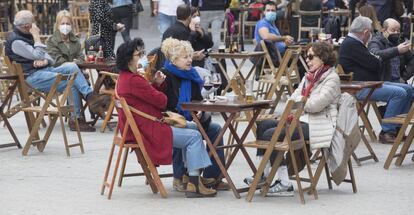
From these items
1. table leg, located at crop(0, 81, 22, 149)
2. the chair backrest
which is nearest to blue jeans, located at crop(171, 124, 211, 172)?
the chair backrest

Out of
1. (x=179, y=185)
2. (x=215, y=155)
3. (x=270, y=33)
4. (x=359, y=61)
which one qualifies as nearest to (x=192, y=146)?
(x=215, y=155)

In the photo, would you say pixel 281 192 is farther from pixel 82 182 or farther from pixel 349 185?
pixel 82 182

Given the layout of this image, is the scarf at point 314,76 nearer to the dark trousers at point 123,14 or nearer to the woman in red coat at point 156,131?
the woman in red coat at point 156,131

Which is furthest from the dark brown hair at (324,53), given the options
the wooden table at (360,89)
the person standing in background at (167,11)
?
the person standing in background at (167,11)

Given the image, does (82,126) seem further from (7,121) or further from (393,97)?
(393,97)

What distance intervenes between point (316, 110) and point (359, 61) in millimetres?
2892

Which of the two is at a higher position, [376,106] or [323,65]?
[323,65]

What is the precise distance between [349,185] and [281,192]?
→ 0.89 meters

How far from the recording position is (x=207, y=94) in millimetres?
9297

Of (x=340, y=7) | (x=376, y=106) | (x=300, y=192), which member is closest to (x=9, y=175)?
(x=300, y=192)

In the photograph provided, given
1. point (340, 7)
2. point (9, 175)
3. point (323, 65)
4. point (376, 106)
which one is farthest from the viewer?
point (340, 7)

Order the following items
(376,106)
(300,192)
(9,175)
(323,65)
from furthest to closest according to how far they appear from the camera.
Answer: (376,106) < (9,175) < (323,65) < (300,192)

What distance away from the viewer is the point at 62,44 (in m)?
13.5

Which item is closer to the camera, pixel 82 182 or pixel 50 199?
pixel 50 199
